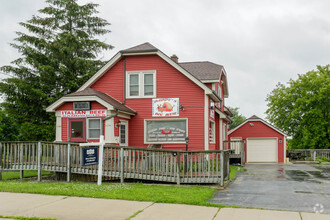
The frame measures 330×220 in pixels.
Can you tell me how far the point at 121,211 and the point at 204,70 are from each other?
16208mm

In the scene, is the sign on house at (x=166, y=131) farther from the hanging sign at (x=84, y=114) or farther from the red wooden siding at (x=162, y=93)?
the hanging sign at (x=84, y=114)

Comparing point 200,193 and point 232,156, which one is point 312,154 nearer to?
point 232,156

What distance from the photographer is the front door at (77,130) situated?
16703mm

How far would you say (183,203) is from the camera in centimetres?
840

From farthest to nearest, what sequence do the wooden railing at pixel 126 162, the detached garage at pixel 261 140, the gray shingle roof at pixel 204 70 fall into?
the detached garage at pixel 261 140
the gray shingle roof at pixel 204 70
the wooden railing at pixel 126 162

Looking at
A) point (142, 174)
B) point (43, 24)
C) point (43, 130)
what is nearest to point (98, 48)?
point (43, 24)

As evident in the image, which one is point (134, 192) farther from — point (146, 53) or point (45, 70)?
point (45, 70)

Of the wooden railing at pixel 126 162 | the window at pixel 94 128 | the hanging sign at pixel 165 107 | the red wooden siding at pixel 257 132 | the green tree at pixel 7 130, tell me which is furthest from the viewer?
the green tree at pixel 7 130

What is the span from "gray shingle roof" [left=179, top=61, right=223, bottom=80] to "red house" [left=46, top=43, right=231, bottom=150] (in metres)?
2.59

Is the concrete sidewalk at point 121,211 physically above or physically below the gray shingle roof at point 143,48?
below

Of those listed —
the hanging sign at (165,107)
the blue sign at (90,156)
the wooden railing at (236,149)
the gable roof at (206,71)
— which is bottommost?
the wooden railing at (236,149)

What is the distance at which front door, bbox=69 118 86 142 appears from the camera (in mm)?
16703

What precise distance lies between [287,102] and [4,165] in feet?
121

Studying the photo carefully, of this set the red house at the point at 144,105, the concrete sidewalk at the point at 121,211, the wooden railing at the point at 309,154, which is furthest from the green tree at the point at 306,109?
the concrete sidewalk at the point at 121,211
